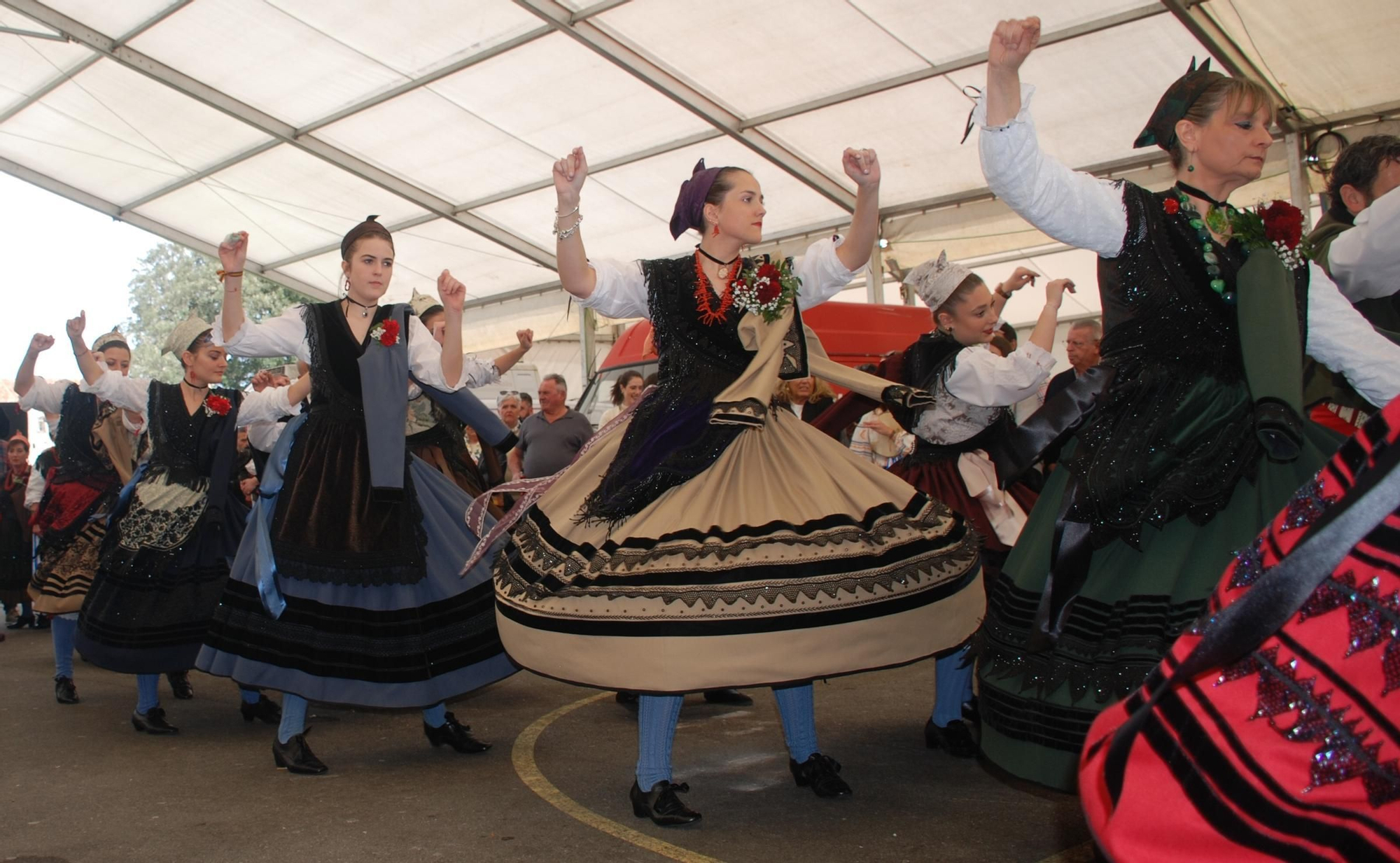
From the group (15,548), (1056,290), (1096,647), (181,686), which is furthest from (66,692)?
(1096,647)

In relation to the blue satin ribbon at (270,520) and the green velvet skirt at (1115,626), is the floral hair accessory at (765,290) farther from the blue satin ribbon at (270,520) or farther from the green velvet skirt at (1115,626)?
the blue satin ribbon at (270,520)

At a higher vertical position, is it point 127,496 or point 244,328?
point 244,328

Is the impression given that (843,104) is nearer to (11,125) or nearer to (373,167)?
(373,167)

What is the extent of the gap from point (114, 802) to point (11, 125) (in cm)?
1499

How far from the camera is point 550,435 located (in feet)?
32.1

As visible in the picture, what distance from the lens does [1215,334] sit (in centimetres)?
284

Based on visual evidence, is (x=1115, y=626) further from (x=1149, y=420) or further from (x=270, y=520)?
(x=270, y=520)

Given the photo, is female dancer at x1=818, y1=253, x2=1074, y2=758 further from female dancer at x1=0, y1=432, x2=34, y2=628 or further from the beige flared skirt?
female dancer at x1=0, y1=432, x2=34, y2=628

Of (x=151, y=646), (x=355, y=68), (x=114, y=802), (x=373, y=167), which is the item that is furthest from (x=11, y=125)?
(x=114, y=802)

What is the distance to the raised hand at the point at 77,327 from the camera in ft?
19.1

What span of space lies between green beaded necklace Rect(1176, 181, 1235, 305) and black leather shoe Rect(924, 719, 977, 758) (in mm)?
2224

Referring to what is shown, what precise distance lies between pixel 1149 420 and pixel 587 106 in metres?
10.5

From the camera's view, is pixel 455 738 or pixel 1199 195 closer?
pixel 1199 195

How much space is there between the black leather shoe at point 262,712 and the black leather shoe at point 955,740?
10.5 feet
